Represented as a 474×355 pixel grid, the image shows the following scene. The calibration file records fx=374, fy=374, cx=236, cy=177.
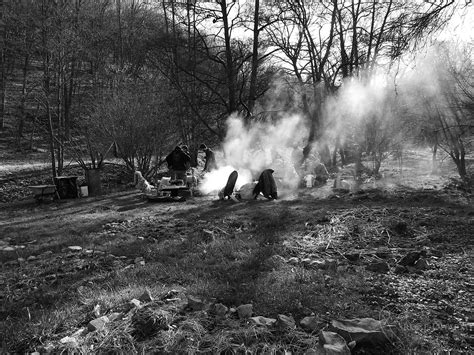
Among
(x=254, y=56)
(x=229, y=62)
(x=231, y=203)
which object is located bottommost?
(x=231, y=203)

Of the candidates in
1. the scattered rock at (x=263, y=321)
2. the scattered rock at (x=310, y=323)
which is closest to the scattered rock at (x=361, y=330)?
the scattered rock at (x=310, y=323)

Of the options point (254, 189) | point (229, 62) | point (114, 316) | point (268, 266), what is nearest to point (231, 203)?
point (254, 189)

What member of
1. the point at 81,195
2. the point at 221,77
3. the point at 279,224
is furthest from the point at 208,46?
the point at 279,224


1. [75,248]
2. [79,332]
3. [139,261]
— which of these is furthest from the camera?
[75,248]

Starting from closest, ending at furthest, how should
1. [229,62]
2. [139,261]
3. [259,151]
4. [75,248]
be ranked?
[139,261], [75,248], [259,151], [229,62]

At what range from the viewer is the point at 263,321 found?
314cm

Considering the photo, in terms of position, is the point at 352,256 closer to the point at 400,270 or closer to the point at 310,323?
the point at 400,270

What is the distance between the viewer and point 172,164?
48.8 feet

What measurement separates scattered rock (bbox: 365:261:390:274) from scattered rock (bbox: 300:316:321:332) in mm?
1584

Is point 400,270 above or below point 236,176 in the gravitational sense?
below

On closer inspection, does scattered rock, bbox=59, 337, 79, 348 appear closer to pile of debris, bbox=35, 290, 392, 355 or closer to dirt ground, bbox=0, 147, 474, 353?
pile of debris, bbox=35, 290, 392, 355

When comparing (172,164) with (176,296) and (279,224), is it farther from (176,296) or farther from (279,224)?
(176,296)

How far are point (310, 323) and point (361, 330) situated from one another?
433 millimetres

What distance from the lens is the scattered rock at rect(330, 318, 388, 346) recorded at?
2.75 metres
